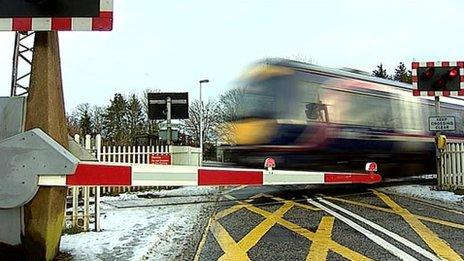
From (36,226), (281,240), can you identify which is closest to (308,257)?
(281,240)

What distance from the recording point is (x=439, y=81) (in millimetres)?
12820

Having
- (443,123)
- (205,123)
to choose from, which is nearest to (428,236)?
(443,123)

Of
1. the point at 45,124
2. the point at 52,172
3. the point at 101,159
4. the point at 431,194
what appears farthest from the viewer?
the point at 431,194

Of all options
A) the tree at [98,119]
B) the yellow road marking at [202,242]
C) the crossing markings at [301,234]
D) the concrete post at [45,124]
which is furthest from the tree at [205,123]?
the concrete post at [45,124]

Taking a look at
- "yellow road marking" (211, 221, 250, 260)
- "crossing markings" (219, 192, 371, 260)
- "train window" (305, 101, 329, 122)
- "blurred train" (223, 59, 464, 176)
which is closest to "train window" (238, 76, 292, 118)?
"blurred train" (223, 59, 464, 176)

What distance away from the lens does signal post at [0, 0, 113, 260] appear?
4.40m

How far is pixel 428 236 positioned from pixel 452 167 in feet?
22.9

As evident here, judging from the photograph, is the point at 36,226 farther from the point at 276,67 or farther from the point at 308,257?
the point at 276,67

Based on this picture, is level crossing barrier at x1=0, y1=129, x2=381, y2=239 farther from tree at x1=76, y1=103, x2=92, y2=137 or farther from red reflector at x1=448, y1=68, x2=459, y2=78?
tree at x1=76, y1=103, x2=92, y2=137

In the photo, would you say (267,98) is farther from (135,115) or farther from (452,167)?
(135,115)

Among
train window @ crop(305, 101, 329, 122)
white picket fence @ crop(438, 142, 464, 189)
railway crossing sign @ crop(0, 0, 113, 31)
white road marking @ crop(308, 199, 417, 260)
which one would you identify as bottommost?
white road marking @ crop(308, 199, 417, 260)

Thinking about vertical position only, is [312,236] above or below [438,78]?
below

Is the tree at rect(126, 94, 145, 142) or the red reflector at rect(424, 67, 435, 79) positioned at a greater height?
the tree at rect(126, 94, 145, 142)

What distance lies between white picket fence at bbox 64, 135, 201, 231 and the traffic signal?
324 inches
